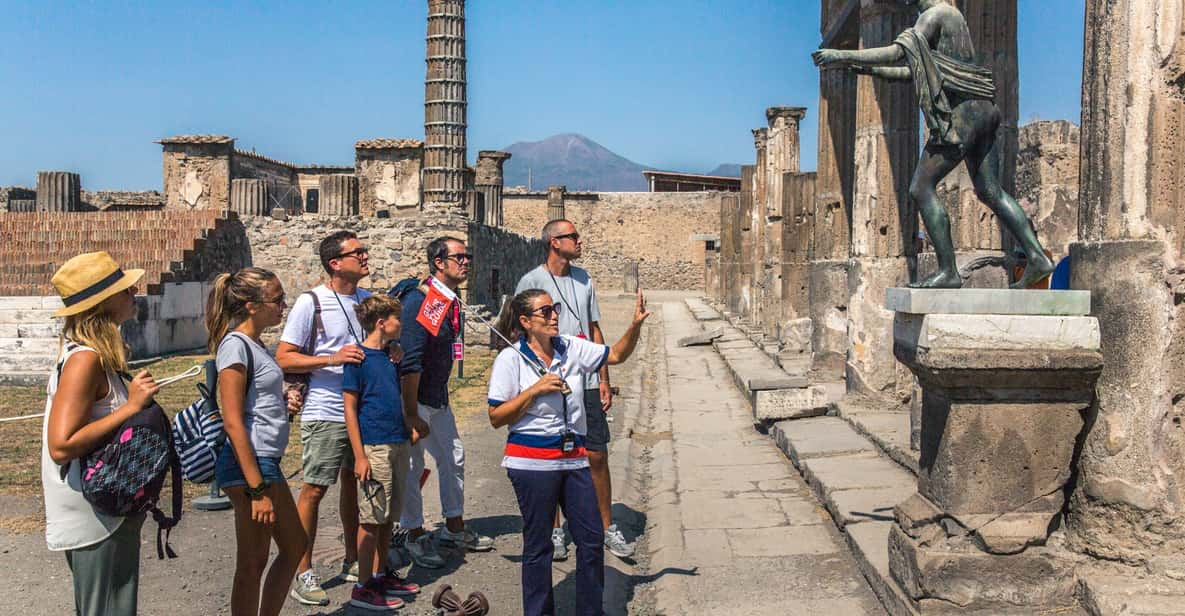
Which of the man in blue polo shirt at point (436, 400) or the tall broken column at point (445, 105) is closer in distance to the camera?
the man in blue polo shirt at point (436, 400)

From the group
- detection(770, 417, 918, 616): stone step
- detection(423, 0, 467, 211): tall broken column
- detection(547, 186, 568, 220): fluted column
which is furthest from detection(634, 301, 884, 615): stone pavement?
detection(547, 186, 568, 220): fluted column

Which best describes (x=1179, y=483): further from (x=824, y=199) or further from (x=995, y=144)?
(x=824, y=199)

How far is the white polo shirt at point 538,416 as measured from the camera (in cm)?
396

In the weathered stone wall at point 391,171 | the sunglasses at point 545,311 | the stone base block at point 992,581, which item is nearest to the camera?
the stone base block at point 992,581

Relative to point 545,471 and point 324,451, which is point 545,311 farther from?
point 324,451

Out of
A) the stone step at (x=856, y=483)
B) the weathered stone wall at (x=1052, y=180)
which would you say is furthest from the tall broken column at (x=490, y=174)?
the stone step at (x=856, y=483)

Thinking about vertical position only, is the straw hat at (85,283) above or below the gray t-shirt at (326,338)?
above

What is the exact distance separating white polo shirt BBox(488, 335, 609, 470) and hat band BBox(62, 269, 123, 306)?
1329 millimetres

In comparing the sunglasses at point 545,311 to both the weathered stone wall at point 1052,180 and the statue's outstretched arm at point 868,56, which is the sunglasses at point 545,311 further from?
the weathered stone wall at point 1052,180

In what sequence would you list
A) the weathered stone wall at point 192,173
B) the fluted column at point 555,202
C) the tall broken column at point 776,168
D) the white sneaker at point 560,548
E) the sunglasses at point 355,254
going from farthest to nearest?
the fluted column at point 555,202
the weathered stone wall at point 192,173
the tall broken column at point 776,168
the white sneaker at point 560,548
the sunglasses at point 355,254

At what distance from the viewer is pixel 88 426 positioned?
10.1 ft

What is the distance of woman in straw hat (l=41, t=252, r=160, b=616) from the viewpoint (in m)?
3.08

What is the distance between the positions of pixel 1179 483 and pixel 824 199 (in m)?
8.61

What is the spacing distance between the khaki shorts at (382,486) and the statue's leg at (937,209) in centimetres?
238
